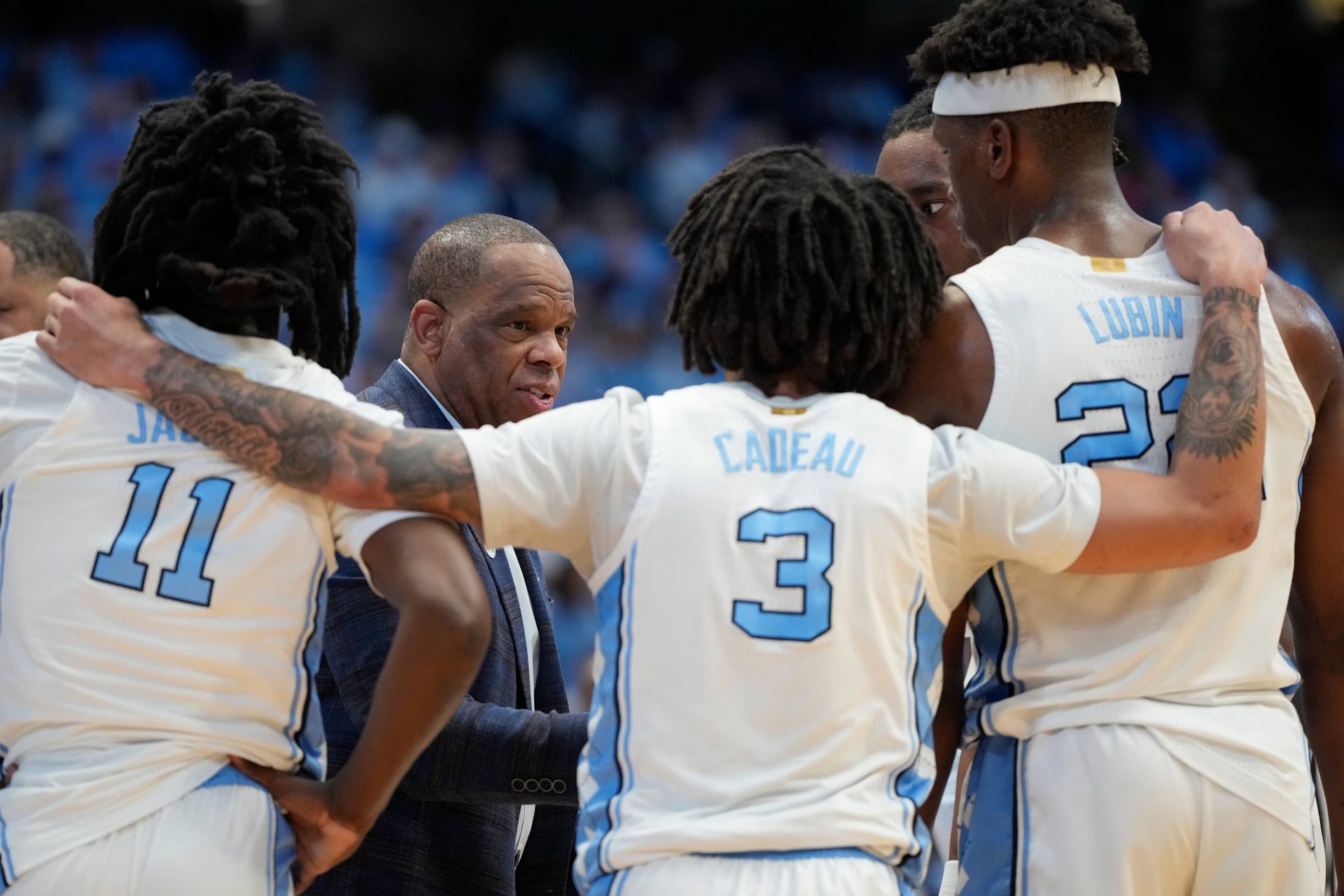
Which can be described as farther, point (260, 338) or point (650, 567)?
point (260, 338)

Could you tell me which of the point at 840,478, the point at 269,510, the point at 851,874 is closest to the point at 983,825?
the point at 851,874

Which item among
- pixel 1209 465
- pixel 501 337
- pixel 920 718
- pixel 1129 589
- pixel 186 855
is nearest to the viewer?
pixel 186 855

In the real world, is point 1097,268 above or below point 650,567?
above

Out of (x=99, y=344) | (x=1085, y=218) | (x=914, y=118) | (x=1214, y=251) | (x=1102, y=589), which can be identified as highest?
(x=914, y=118)

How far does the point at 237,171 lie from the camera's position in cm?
281

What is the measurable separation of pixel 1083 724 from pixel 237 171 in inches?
73.5

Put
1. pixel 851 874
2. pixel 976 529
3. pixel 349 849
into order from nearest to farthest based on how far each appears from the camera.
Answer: pixel 851 874 → pixel 976 529 → pixel 349 849

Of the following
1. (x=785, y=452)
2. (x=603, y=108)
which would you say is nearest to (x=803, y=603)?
(x=785, y=452)

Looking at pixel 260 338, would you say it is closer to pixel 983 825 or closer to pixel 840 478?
pixel 840 478

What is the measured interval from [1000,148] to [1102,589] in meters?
0.96

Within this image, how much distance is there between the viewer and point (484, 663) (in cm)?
353

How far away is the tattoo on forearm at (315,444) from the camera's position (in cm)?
271

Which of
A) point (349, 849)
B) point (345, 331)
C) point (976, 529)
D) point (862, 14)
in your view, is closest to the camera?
point (976, 529)

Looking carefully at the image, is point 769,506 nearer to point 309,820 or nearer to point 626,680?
point 626,680
